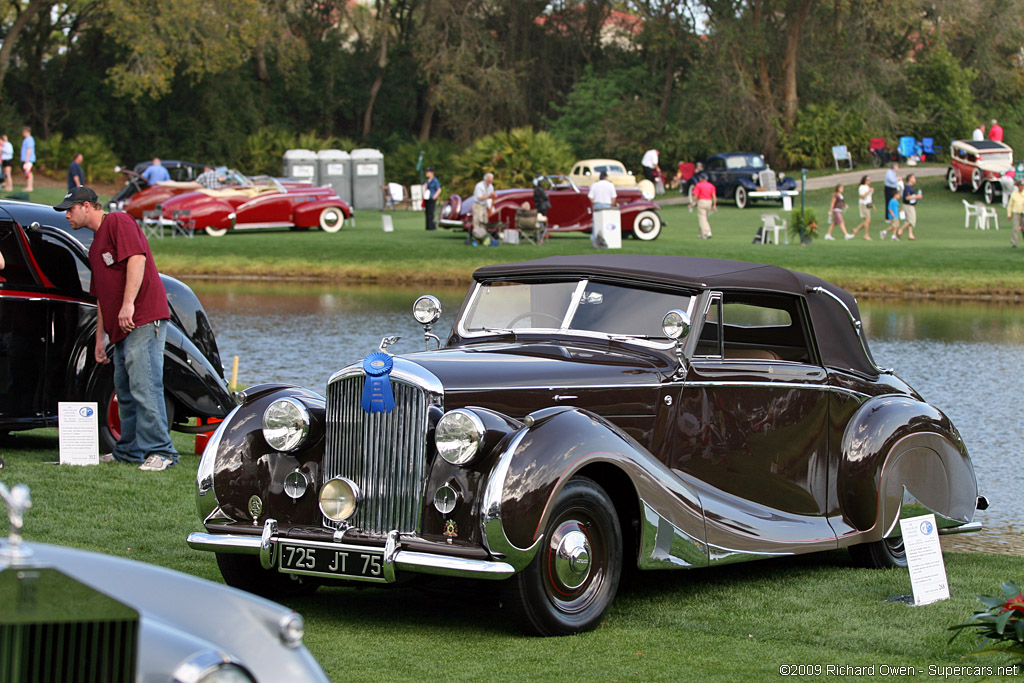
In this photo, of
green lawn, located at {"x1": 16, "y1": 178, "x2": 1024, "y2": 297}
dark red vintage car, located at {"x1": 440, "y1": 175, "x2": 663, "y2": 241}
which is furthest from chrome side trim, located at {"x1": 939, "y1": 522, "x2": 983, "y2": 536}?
dark red vintage car, located at {"x1": 440, "y1": 175, "x2": 663, "y2": 241}

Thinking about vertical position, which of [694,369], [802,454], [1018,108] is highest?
[1018,108]

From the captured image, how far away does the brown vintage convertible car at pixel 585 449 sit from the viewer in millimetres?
5398

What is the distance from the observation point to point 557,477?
5340mm

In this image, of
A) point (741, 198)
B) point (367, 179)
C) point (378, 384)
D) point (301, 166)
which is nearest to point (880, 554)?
point (378, 384)

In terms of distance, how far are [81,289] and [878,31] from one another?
5342cm

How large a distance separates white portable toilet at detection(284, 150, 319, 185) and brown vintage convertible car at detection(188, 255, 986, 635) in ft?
127

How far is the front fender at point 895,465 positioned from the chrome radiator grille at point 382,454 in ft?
9.65

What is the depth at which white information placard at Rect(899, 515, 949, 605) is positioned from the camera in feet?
20.2

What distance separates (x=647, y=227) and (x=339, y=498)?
2673 centimetres

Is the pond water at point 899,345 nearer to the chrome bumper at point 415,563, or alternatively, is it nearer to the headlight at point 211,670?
the chrome bumper at point 415,563

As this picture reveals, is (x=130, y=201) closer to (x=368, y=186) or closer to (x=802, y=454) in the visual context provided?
(x=368, y=186)

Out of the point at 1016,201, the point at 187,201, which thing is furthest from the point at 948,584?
the point at 187,201

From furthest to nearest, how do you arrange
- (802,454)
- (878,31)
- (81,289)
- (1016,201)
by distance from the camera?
(878,31) < (1016,201) < (81,289) < (802,454)

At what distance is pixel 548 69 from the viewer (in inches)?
2475
